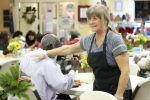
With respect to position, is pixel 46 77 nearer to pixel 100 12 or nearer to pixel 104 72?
pixel 104 72

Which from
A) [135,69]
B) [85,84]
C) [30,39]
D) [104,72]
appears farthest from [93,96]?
[30,39]

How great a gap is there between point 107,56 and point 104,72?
0.15m

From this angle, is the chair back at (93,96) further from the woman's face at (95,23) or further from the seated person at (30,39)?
the seated person at (30,39)

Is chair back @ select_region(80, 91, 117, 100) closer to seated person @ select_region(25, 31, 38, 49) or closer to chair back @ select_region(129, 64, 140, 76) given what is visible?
chair back @ select_region(129, 64, 140, 76)

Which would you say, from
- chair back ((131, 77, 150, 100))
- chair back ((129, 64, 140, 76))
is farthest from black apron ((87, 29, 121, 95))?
chair back ((129, 64, 140, 76))

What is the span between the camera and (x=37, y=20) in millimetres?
10031

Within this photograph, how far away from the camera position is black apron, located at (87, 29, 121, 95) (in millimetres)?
1952

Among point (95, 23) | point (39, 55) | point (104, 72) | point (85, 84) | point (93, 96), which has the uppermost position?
point (95, 23)

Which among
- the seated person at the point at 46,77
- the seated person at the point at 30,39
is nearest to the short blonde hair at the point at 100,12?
the seated person at the point at 46,77

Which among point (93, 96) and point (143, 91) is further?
point (143, 91)

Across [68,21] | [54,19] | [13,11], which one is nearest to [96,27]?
[68,21]

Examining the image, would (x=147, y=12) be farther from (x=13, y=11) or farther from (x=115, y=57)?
(x=115, y=57)

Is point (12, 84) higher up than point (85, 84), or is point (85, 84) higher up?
point (12, 84)

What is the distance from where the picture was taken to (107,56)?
1.94 meters
